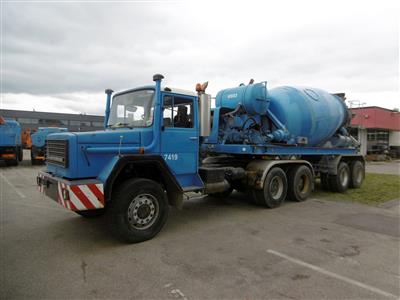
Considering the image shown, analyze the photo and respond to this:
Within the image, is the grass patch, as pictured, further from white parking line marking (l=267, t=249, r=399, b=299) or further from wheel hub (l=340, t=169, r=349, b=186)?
white parking line marking (l=267, t=249, r=399, b=299)

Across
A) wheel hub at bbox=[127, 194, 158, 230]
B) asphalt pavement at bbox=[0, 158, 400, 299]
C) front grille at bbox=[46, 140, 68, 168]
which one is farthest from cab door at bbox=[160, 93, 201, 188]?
front grille at bbox=[46, 140, 68, 168]

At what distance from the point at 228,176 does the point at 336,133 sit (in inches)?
214

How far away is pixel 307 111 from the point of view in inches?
340

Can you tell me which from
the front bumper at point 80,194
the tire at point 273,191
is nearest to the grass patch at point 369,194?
the tire at point 273,191

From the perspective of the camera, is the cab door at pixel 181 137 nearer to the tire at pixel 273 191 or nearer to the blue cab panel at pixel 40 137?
the tire at pixel 273 191

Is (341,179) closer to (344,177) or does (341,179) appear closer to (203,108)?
(344,177)

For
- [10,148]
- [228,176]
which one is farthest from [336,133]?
[10,148]

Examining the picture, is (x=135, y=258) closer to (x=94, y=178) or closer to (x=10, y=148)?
(x=94, y=178)

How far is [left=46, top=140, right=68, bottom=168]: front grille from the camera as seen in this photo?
4.87 meters

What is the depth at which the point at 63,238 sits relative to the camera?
5.18m

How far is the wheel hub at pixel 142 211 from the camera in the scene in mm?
5007

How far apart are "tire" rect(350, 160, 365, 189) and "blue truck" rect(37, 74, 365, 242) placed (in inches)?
40.0

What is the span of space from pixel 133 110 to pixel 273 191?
14.2ft

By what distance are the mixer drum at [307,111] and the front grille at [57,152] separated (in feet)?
18.2
